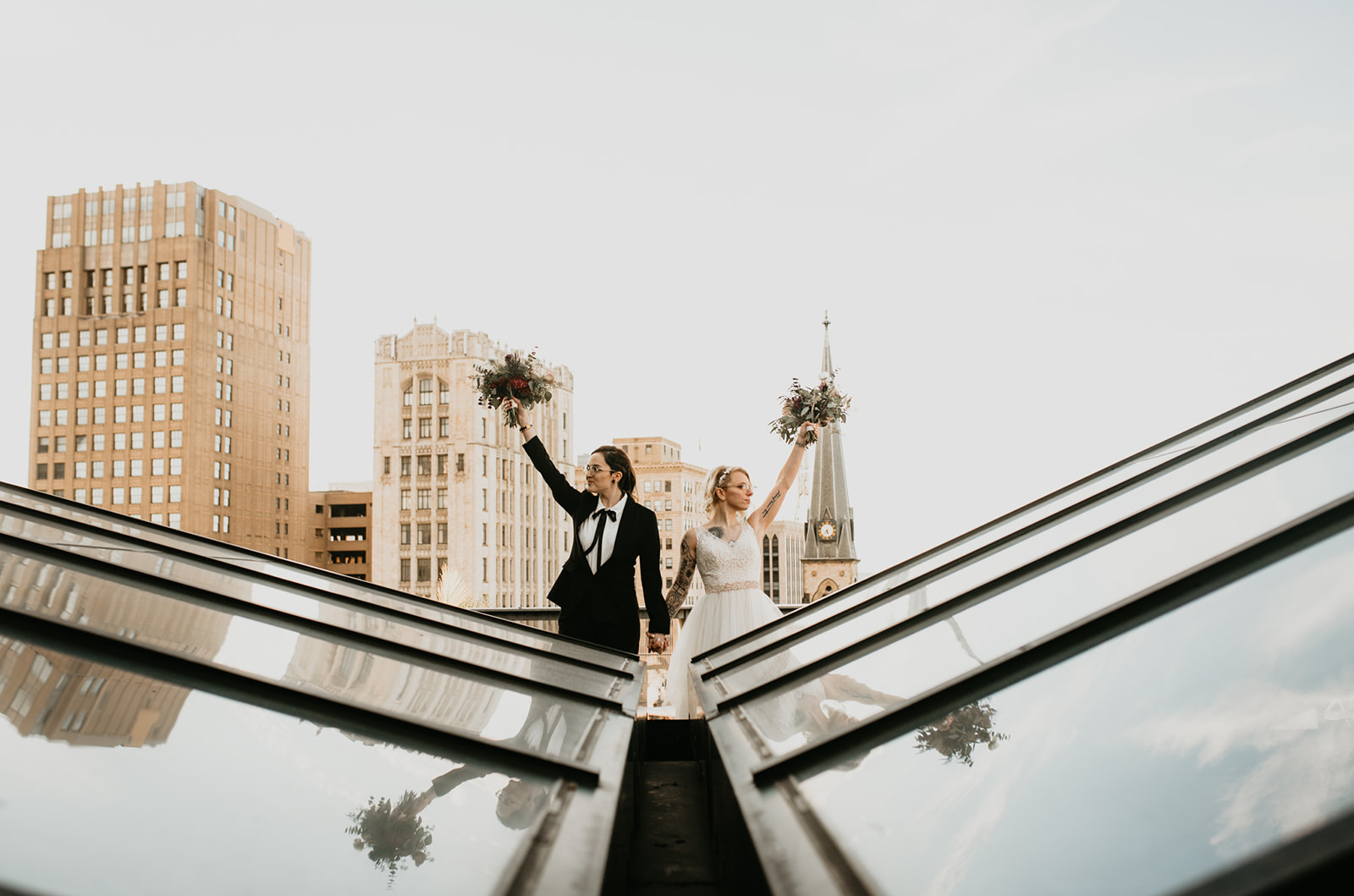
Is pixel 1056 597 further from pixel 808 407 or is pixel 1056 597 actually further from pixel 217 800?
pixel 808 407

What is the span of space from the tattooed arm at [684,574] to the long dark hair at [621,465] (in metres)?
0.90

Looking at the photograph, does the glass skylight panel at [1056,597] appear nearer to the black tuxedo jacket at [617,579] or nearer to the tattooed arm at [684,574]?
the black tuxedo jacket at [617,579]

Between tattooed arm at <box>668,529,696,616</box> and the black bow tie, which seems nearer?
the black bow tie

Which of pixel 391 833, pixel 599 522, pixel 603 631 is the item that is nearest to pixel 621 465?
pixel 599 522

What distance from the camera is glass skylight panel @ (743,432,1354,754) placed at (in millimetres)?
1538

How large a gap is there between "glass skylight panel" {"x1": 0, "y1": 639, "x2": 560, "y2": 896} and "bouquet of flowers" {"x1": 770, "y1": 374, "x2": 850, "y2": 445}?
6.43 meters

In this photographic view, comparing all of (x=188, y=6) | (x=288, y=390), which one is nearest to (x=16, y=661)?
(x=288, y=390)

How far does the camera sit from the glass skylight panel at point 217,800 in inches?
33.8

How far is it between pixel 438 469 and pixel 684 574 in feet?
308

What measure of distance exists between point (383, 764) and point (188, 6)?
131919 mm

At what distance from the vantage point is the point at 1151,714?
100 centimetres

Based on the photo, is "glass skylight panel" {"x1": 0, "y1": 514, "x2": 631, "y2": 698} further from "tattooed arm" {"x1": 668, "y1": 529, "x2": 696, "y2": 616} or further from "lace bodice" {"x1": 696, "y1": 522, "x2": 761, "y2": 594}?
"lace bodice" {"x1": 696, "y1": 522, "x2": 761, "y2": 594}

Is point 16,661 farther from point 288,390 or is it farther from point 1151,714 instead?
point 288,390

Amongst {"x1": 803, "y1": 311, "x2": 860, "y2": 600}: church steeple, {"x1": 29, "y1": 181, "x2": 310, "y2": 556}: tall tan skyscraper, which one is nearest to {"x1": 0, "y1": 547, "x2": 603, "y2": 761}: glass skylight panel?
{"x1": 803, "y1": 311, "x2": 860, "y2": 600}: church steeple
